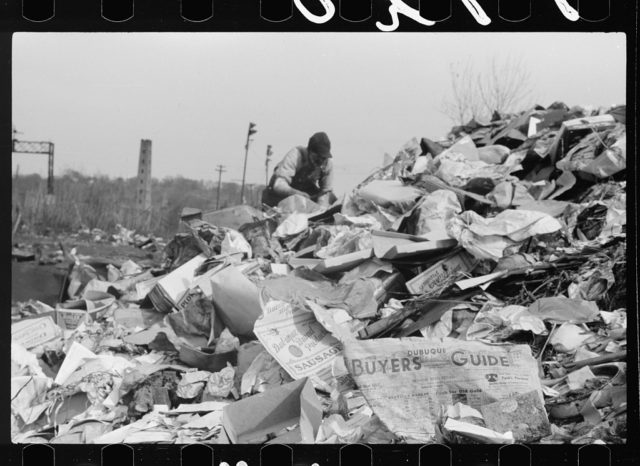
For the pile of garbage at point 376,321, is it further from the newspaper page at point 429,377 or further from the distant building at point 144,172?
the distant building at point 144,172

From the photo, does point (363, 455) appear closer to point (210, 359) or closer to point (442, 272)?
point (210, 359)

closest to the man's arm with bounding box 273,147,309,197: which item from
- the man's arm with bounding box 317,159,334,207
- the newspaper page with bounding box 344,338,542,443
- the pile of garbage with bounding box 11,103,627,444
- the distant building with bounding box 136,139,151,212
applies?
the man's arm with bounding box 317,159,334,207

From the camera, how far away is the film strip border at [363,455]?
340cm

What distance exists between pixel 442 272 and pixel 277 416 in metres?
1.17

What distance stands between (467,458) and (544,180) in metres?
2.20

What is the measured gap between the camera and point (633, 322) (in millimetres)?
3561

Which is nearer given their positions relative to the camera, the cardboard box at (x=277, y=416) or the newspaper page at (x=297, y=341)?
the cardboard box at (x=277, y=416)

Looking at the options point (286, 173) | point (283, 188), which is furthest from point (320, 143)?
point (283, 188)

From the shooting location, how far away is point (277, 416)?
11.9ft
